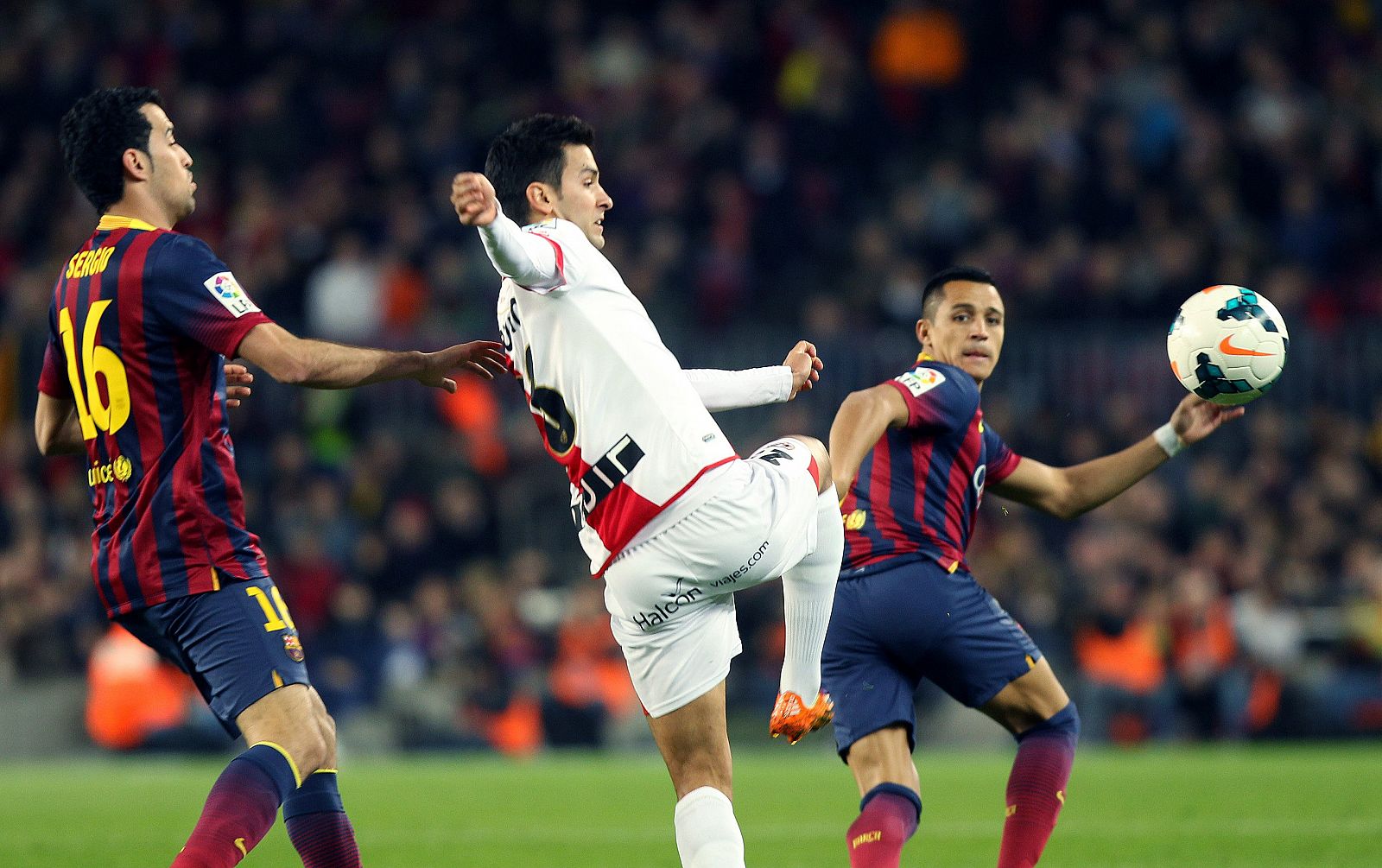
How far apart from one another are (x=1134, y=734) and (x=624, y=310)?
35.7 feet

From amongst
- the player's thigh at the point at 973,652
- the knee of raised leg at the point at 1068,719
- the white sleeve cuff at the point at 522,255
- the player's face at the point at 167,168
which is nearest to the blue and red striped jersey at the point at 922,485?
the player's thigh at the point at 973,652

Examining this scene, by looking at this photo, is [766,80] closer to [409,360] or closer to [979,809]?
[979,809]

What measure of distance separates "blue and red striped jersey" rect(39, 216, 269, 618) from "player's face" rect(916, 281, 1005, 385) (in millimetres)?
2500

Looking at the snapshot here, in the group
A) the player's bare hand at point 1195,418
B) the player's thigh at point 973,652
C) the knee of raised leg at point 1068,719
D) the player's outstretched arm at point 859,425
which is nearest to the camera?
the player's outstretched arm at point 859,425

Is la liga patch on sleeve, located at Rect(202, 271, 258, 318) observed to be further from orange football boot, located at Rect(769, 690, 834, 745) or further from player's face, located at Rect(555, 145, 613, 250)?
orange football boot, located at Rect(769, 690, 834, 745)

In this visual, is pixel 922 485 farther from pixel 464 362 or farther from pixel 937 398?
pixel 464 362

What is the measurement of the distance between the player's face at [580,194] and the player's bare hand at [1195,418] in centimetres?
254

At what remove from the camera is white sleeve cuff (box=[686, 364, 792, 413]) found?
5332 millimetres

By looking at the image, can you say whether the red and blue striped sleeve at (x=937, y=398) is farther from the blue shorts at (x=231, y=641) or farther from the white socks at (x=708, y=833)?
the blue shorts at (x=231, y=641)

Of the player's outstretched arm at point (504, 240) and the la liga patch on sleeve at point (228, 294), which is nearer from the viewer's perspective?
the player's outstretched arm at point (504, 240)

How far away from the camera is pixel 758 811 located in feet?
33.9

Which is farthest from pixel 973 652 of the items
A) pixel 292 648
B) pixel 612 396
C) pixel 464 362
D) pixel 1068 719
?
pixel 292 648

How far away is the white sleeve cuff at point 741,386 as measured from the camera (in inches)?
210

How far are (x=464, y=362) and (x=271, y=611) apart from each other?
2.94 feet
